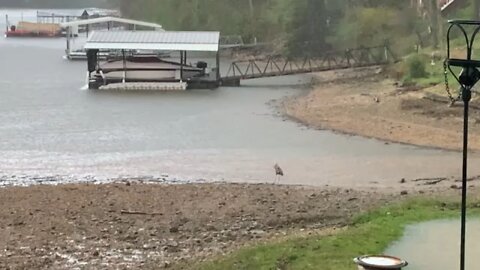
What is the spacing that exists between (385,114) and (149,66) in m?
15.6

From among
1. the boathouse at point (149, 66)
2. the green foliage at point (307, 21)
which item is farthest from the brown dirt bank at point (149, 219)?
the green foliage at point (307, 21)

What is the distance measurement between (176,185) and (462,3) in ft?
107

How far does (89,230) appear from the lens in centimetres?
1458

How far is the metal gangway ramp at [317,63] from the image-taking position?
1806 inches

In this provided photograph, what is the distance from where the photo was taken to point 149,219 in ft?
50.7

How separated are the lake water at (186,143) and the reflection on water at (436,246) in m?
7.39

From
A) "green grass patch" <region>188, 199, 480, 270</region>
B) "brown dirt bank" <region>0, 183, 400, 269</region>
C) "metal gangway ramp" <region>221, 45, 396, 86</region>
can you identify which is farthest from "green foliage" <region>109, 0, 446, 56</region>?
"green grass patch" <region>188, 199, 480, 270</region>

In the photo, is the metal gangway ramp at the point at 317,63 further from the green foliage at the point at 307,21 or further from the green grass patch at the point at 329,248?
the green grass patch at the point at 329,248

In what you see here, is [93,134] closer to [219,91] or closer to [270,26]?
[219,91]

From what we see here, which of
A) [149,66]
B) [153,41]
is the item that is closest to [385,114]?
[149,66]

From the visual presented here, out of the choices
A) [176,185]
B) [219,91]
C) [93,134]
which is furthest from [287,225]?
[219,91]

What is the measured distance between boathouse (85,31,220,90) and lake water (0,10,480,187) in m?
1.47

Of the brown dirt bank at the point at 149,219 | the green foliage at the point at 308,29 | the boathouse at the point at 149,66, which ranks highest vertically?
the green foliage at the point at 308,29

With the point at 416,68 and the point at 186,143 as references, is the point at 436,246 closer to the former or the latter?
the point at 186,143
